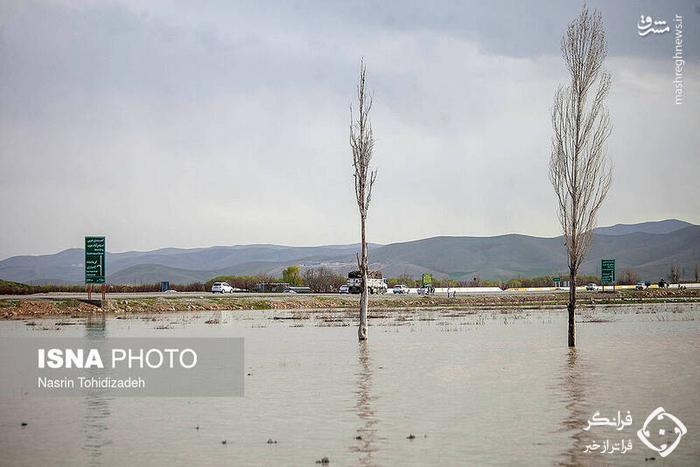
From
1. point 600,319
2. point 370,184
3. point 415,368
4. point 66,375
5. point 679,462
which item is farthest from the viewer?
point 600,319

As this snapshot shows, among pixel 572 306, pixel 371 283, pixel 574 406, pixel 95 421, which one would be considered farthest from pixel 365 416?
pixel 371 283

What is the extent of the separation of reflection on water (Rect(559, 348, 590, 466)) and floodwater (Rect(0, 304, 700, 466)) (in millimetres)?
41

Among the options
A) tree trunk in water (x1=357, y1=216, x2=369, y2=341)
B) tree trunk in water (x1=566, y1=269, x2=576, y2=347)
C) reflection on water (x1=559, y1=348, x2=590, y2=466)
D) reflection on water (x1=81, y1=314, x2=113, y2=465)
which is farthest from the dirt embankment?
reflection on water (x1=559, y1=348, x2=590, y2=466)

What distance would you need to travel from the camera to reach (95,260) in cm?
5866

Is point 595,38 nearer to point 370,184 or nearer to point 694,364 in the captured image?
point 370,184

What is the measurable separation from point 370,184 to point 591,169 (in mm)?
8864

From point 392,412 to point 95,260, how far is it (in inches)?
1750

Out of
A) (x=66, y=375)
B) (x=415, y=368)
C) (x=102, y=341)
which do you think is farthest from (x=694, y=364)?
(x=102, y=341)

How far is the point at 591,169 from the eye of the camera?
109ft

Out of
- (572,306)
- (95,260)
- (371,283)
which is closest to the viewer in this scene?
(572,306)

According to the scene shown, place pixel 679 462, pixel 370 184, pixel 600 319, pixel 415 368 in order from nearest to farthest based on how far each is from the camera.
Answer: pixel 679 462 < pixel 415 368 < pixel 370 184 < pixel 600 319

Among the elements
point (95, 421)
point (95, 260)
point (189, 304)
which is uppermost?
point (95, 260)

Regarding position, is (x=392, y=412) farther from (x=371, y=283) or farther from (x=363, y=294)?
(x=371, y=283)

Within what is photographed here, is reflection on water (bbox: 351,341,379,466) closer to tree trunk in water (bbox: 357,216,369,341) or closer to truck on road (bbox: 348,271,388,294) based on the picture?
tree trunk in water (bbox: 357,216,369,341)
